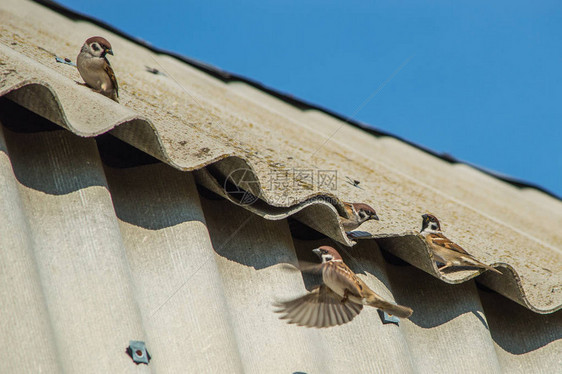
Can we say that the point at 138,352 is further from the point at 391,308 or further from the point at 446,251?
the point at 446,251

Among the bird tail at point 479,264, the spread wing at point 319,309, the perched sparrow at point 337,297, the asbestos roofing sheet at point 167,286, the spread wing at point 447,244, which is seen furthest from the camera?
the spread wing at point 447,244

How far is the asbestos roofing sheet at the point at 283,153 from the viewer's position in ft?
7.62

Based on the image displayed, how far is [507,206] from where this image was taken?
544cm

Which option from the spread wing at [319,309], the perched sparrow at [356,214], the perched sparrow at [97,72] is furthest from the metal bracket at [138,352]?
the perched sparrow at [97,72]

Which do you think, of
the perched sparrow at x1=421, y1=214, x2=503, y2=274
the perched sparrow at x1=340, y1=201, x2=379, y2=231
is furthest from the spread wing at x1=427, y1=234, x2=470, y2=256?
the perched sparrow at x1=340, y1=201, x2=379, y2=231

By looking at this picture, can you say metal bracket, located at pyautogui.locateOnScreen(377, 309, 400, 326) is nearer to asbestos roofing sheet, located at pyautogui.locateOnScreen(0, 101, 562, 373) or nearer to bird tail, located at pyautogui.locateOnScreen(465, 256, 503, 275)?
asbestos roofing sheet, located at pyautogui.locateOnScreen(0, 101, 562, 373)

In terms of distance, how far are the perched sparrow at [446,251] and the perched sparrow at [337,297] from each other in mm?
375

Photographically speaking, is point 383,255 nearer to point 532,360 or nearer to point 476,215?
point 532,360

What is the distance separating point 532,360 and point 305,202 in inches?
41.9

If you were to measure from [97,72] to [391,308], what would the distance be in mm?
1531

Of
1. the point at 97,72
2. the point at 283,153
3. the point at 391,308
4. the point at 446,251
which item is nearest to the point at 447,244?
the point at 446,251

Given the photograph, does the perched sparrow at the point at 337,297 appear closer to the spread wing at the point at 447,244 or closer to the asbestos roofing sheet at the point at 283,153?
the asbestos roofing sheet at the point at 283,153

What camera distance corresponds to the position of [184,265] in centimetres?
219

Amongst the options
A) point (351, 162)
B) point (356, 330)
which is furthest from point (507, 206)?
point (356, 330)
